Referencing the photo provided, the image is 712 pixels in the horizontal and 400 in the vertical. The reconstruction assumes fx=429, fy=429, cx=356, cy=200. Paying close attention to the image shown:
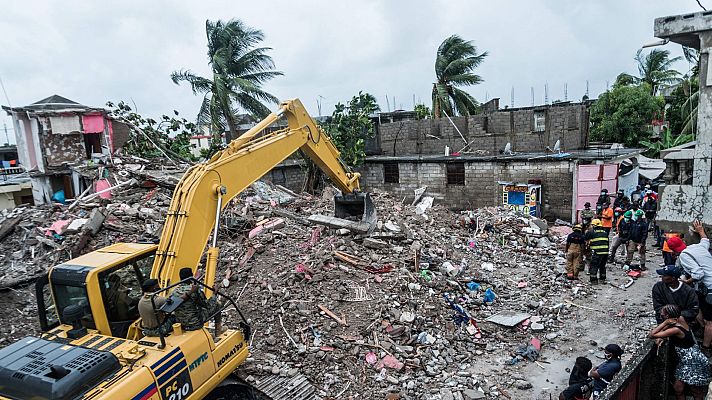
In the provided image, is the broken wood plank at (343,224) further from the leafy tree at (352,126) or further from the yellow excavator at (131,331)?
the leafy tree at (352,126)

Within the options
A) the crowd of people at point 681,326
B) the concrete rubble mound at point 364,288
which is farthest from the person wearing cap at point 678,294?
the concrete rubble mound at point 364,288

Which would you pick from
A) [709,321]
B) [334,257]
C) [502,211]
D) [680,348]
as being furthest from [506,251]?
[680,348]

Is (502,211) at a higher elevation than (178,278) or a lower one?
lower

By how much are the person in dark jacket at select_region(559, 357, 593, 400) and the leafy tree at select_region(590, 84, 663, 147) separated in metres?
21.5

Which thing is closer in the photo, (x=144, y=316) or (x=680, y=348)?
(x=144, y=316)

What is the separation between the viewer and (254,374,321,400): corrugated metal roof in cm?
559

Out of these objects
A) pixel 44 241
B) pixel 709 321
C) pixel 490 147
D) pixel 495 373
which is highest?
pixel 490 147

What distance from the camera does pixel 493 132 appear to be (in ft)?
59.5

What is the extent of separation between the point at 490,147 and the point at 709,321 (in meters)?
13.6

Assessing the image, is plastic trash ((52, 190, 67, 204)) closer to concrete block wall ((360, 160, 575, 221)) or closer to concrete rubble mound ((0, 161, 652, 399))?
concrete rubble mound ((0, 161, 652, 399))

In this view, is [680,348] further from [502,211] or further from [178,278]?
[502,211]

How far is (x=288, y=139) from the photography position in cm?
725

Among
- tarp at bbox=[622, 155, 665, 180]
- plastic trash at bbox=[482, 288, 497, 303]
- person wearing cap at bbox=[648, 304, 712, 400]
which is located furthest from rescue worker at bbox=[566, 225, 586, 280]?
tarp at bbox=[622, 155, 665, 180]

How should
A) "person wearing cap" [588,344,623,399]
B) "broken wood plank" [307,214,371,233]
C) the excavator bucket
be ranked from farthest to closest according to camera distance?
1. the excavator bucket
2. "broken wood plank" [307,214,371,233]
3. "person wearing cap" [588,344,623,399]
